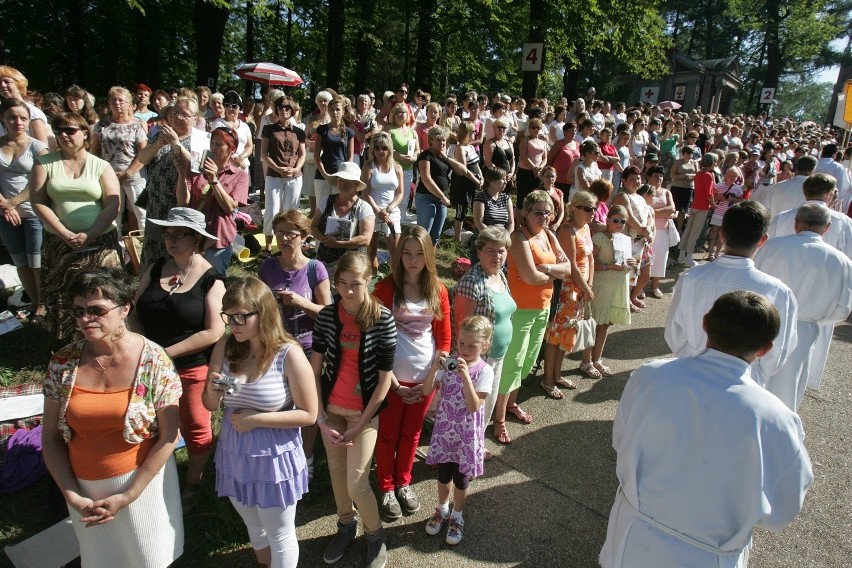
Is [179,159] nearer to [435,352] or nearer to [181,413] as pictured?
[181,413]

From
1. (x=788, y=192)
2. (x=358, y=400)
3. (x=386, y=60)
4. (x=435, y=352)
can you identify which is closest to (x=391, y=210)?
(x=435, y=352)

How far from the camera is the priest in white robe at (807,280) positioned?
3980mm

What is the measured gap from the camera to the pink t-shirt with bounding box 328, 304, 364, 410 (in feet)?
9.83

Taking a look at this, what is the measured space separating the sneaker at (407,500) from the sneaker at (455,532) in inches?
11.1

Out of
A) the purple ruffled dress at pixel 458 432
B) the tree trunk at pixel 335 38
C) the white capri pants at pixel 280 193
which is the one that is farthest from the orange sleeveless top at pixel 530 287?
the tree trunk at pixel 335 38

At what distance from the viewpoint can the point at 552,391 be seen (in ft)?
16.9

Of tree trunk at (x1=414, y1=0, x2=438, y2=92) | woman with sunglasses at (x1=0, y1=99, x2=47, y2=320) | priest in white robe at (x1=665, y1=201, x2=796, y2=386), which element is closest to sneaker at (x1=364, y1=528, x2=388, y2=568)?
priest in white robe at (x1=665, y1=201, x2=796, y2=386)

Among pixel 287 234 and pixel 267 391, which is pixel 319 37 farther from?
pixel 267 391

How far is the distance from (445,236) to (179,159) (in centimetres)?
538

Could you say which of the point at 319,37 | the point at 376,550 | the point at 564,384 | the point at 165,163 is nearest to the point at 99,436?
the point at 376,550

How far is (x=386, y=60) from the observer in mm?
28125

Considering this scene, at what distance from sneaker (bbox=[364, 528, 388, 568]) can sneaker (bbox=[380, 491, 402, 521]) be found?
0.32 m

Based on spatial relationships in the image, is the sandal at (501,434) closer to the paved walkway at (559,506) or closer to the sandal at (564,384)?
the paved walkway at (559,506)

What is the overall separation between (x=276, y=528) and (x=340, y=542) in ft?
1.79
